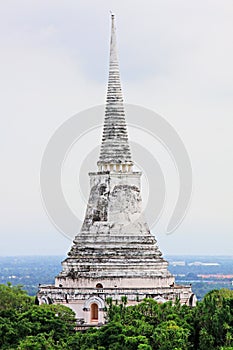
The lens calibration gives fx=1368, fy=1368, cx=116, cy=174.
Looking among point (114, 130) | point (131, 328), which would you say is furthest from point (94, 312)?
point (114, 130)

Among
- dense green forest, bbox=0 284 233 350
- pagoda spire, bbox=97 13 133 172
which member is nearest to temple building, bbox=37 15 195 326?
pagoda spire, bbox=97 13 133 172

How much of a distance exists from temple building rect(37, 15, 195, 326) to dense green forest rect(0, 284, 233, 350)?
222cm

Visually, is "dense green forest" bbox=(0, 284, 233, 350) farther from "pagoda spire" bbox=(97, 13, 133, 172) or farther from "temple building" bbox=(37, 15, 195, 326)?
"pagoda spire" bbox=(97, 13, 133, 172)

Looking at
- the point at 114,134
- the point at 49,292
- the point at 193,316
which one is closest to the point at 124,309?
the point at 193,316

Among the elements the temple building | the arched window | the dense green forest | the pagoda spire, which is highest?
the pagoda spire

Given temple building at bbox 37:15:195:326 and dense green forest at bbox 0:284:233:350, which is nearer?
dense green forest at bbox 0:284:233:350

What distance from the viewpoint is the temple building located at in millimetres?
56375

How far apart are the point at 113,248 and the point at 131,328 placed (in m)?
10.5

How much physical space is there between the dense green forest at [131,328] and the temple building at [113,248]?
222 centimetres

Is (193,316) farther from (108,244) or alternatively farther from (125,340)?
(108,244)

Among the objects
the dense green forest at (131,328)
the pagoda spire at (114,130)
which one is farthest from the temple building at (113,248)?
the dense green forest at (131,328)

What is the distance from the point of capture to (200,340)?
154 ft

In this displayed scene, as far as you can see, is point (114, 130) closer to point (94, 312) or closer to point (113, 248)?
point (113, 248)

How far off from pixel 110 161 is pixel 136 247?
4030 mm
